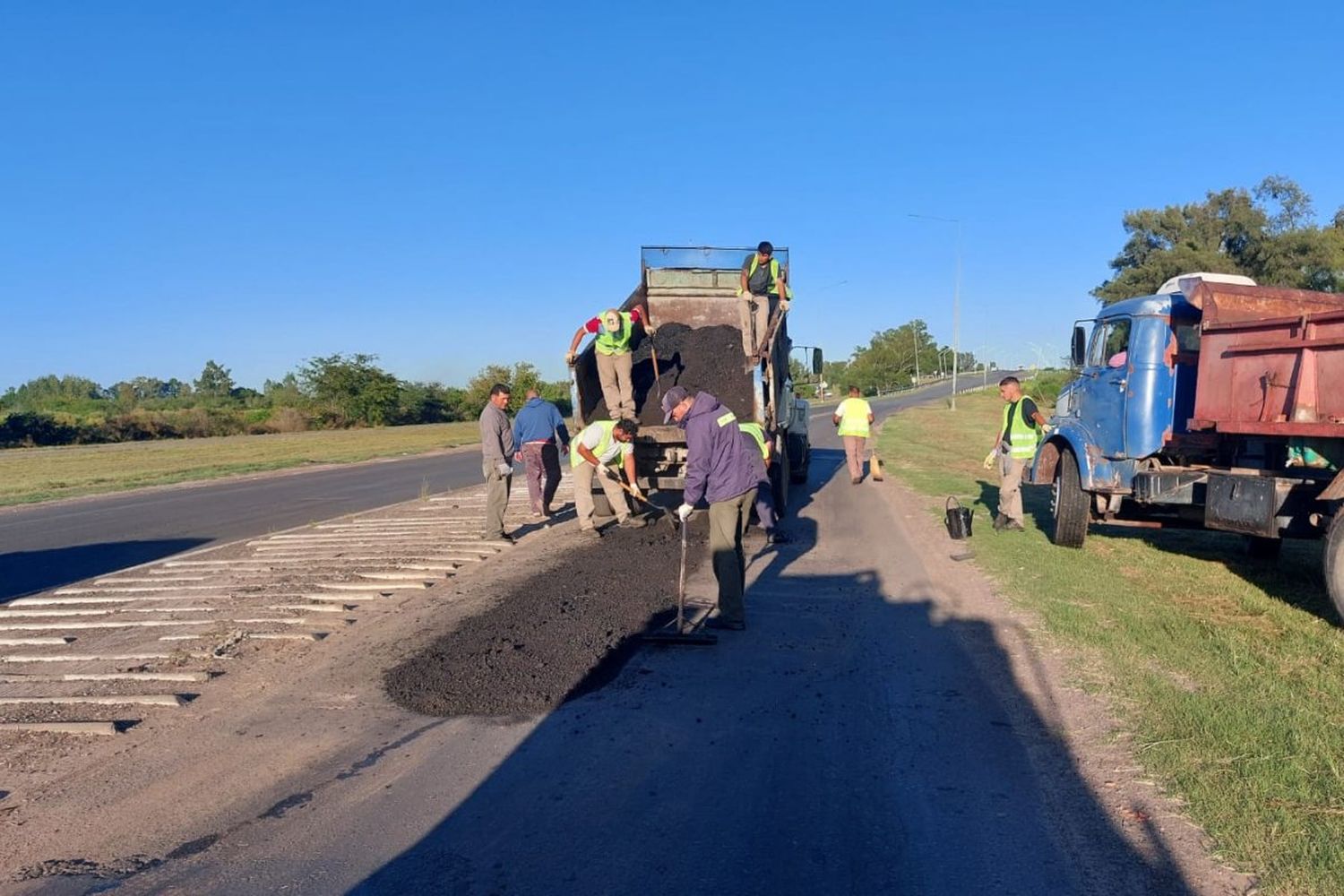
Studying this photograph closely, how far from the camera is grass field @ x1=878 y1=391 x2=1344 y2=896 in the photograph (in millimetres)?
3652

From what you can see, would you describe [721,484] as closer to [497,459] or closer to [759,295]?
[497,459]

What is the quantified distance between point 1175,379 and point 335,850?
8400 mm

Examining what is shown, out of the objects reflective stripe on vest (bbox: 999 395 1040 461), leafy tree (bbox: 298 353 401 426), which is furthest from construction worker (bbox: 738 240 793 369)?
leafy tree (bbox: 298 353 401 426)

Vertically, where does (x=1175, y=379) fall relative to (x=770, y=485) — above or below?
above

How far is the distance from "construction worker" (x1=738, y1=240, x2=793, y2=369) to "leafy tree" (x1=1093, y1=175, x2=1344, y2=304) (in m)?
36.4

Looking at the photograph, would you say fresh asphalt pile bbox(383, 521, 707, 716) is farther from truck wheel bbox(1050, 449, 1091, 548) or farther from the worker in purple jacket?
truck wheel bbox(1050, 449, 1091, 548)

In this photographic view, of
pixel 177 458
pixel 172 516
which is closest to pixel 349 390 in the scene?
pixel 177 458

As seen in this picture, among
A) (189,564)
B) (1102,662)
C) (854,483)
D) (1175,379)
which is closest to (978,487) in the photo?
(854,483)

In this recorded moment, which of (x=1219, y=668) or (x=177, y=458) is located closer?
(x=1219, y=668)

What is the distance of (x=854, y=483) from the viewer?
17266 millimetres

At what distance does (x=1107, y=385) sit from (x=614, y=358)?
5.56 metres

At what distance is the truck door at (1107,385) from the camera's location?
905 cm

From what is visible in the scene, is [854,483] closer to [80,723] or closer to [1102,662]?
[1102,662]

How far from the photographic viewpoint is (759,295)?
1202cm
